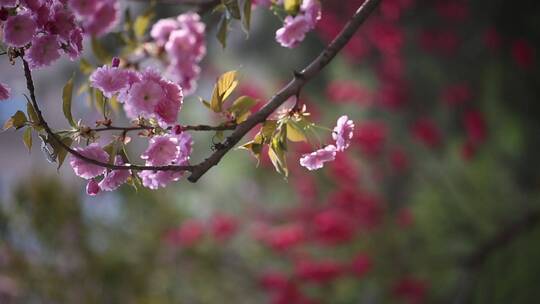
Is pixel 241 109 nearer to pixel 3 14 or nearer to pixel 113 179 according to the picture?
pixel 113 179

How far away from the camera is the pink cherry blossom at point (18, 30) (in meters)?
0.72

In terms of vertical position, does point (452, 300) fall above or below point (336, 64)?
below

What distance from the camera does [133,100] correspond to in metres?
0.75

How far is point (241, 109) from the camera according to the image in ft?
2.75

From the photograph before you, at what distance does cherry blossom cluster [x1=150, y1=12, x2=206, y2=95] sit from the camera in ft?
3.67

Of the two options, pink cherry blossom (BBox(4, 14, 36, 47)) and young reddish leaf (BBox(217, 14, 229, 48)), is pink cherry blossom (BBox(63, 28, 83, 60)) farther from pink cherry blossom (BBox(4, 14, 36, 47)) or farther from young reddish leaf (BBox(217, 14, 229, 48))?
young reddish leaf (BBox(217, 14, 229, 48))

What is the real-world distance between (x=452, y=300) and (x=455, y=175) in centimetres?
58

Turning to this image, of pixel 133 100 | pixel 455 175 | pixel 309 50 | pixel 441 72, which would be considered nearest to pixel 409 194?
pixel 455 175

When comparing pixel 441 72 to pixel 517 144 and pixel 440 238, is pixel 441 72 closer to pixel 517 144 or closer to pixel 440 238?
pixel 517 144

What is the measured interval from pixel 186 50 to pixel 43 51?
0.40m

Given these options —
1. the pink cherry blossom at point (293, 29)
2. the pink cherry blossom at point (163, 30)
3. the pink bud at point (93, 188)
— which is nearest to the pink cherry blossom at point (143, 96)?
the pink bud at point (93, 188)

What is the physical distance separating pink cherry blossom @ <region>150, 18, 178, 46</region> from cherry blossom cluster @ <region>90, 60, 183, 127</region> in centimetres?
44

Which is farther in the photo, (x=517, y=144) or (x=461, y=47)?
(x=461, y=47)

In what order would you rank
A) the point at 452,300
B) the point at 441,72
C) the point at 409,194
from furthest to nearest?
the point at 409,194 < the point at 441,72 < the point at 452,300
